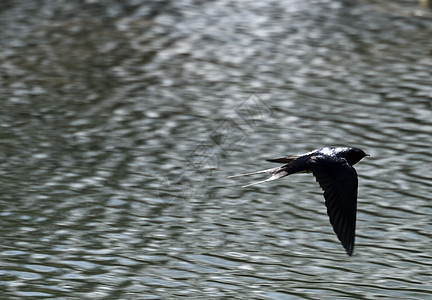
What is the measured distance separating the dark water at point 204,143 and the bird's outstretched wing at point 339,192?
893 millimetres

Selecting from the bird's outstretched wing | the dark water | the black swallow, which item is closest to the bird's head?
the black swallow

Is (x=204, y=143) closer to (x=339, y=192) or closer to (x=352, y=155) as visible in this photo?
(x=352, y=155)

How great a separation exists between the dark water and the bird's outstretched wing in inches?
35.1

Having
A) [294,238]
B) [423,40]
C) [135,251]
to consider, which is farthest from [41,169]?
[423,40]

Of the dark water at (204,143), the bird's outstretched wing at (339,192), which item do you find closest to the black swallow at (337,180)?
the bird's outstretched wing at (339,192)

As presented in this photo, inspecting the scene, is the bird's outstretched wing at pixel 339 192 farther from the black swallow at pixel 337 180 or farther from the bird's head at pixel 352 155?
the bird's head at pixel 352 155

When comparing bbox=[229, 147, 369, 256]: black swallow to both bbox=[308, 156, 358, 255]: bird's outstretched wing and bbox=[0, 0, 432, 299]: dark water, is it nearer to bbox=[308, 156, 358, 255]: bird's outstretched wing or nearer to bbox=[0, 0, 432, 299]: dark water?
bbox=[308, 156, 358, 255]: bird's outstretched wing

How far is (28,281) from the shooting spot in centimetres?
693

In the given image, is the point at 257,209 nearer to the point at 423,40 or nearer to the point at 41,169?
the point at 41,169

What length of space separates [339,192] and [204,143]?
4.27 metres

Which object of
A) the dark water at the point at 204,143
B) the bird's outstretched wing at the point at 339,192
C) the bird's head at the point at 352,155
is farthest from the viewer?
the dark water at the point at 204,143

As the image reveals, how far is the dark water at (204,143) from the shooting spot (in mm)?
7266

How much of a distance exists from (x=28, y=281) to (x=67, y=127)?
4.02 metres

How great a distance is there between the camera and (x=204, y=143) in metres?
10.5
